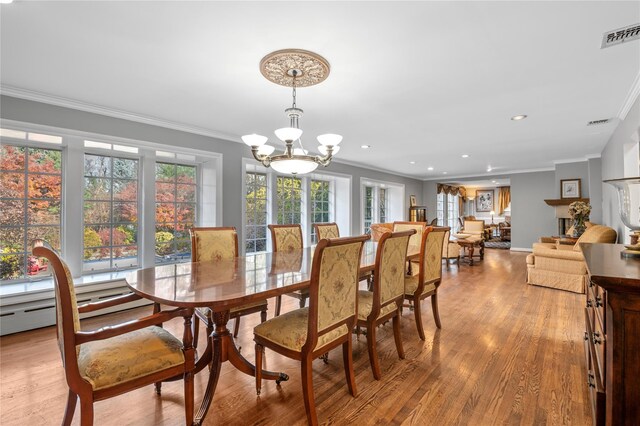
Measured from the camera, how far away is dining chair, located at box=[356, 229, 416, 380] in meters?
1.99

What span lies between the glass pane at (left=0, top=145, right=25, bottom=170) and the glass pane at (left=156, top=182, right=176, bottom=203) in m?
1.24

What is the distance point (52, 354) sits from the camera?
7.75 feet

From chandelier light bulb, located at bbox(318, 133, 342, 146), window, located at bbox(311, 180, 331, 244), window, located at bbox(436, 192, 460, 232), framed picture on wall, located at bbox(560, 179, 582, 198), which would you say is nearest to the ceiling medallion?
chandelier light bulb, located at bbox(318, 133, 342, 146)

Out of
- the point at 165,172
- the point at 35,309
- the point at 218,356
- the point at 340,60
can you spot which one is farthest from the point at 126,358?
the point at 165,172

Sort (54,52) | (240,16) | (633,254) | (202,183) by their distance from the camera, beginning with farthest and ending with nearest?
1. (202,183)
2. (54,52)
3. (240,16)
4. (633,254)

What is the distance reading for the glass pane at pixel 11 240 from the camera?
2828mm

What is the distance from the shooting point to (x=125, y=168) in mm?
3562

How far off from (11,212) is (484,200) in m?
13.6

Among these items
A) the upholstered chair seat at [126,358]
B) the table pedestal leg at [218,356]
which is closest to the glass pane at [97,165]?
the upholstered chair seat at [126,358]

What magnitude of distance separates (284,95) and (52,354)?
295cm

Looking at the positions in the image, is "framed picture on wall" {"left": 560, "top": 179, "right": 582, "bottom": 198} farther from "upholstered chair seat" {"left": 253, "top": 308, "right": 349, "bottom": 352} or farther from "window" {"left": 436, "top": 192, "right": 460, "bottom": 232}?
"upholstered chair seat" {"left": 253, "top": 308, "right": 349, "bottom": 352}

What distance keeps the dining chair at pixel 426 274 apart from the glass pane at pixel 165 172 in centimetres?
324

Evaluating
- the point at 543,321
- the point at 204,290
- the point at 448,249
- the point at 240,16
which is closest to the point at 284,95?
the point at 240,16

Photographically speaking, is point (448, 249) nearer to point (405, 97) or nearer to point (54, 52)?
point (405, 97)
